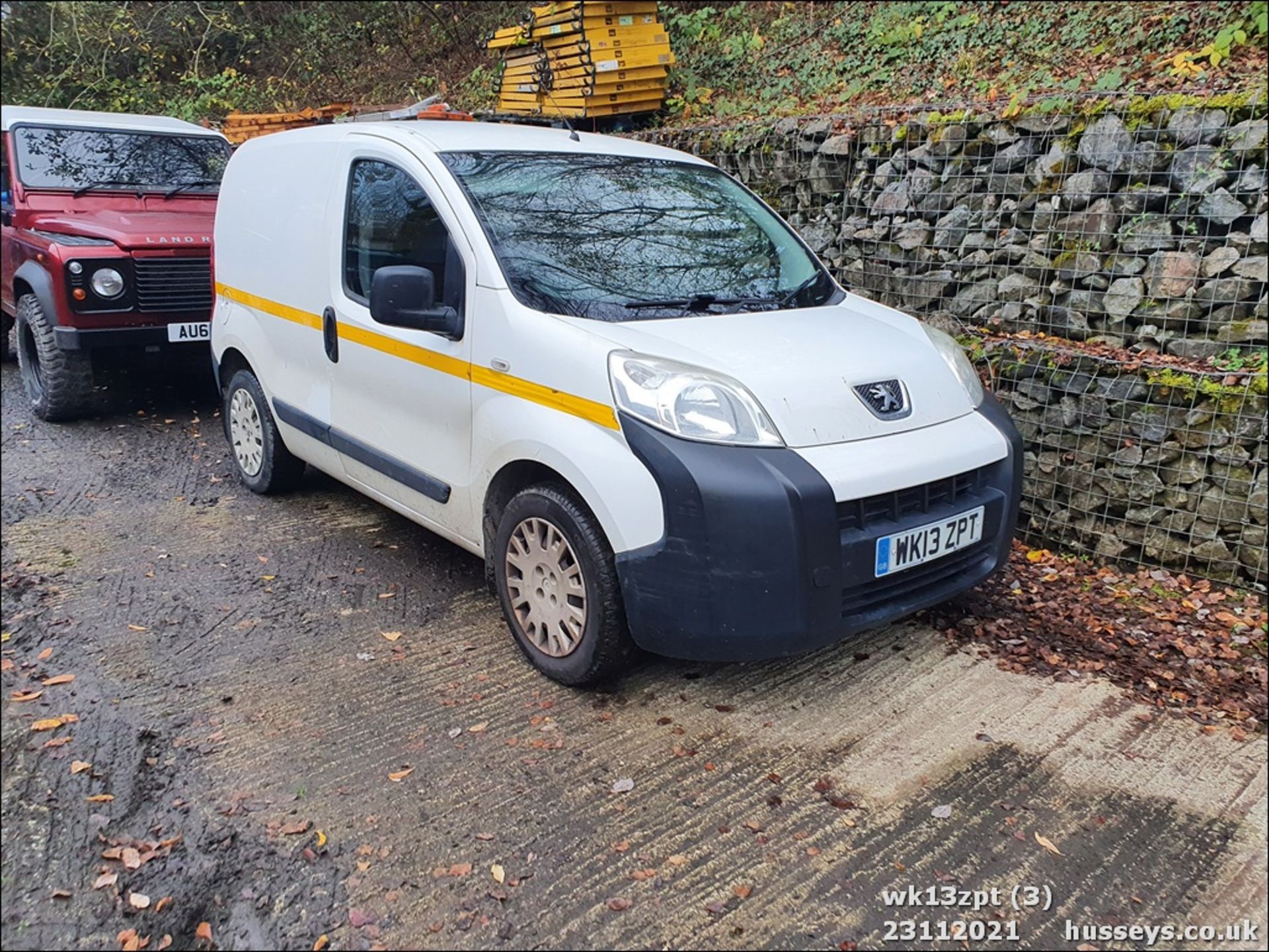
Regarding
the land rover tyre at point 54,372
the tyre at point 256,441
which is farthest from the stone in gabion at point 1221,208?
the land rover tyre at point 54,372

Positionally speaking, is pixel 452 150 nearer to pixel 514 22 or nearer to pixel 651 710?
pixel 651 710

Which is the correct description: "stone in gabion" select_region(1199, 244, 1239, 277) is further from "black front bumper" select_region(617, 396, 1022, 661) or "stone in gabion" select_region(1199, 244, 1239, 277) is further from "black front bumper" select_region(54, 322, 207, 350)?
"black front bumper" select_region(54, 322, 207, 350)

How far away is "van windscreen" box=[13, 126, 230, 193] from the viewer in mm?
7414

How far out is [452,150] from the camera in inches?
154

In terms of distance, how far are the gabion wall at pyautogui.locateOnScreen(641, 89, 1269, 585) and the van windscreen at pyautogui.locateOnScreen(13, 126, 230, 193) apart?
5.68m

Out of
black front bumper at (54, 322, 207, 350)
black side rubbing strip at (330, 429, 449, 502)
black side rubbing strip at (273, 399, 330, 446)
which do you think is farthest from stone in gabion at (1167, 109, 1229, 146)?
black front bumper at (54, 322, 207, 350)

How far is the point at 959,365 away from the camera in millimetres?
3799

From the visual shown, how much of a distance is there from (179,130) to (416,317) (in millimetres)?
5915

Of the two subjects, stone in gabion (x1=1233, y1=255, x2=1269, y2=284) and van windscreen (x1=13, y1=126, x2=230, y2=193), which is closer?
stone in gabion (x1=1233, y1=255, x2=1269, y2=284)

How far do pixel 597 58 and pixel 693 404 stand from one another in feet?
22.0

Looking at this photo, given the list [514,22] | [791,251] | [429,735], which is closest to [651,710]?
[429,735]

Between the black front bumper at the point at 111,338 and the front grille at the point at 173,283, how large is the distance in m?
0.15

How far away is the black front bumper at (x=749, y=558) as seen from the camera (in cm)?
292

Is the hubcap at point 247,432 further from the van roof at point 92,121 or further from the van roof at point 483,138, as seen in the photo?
the van roof at point 92,121
